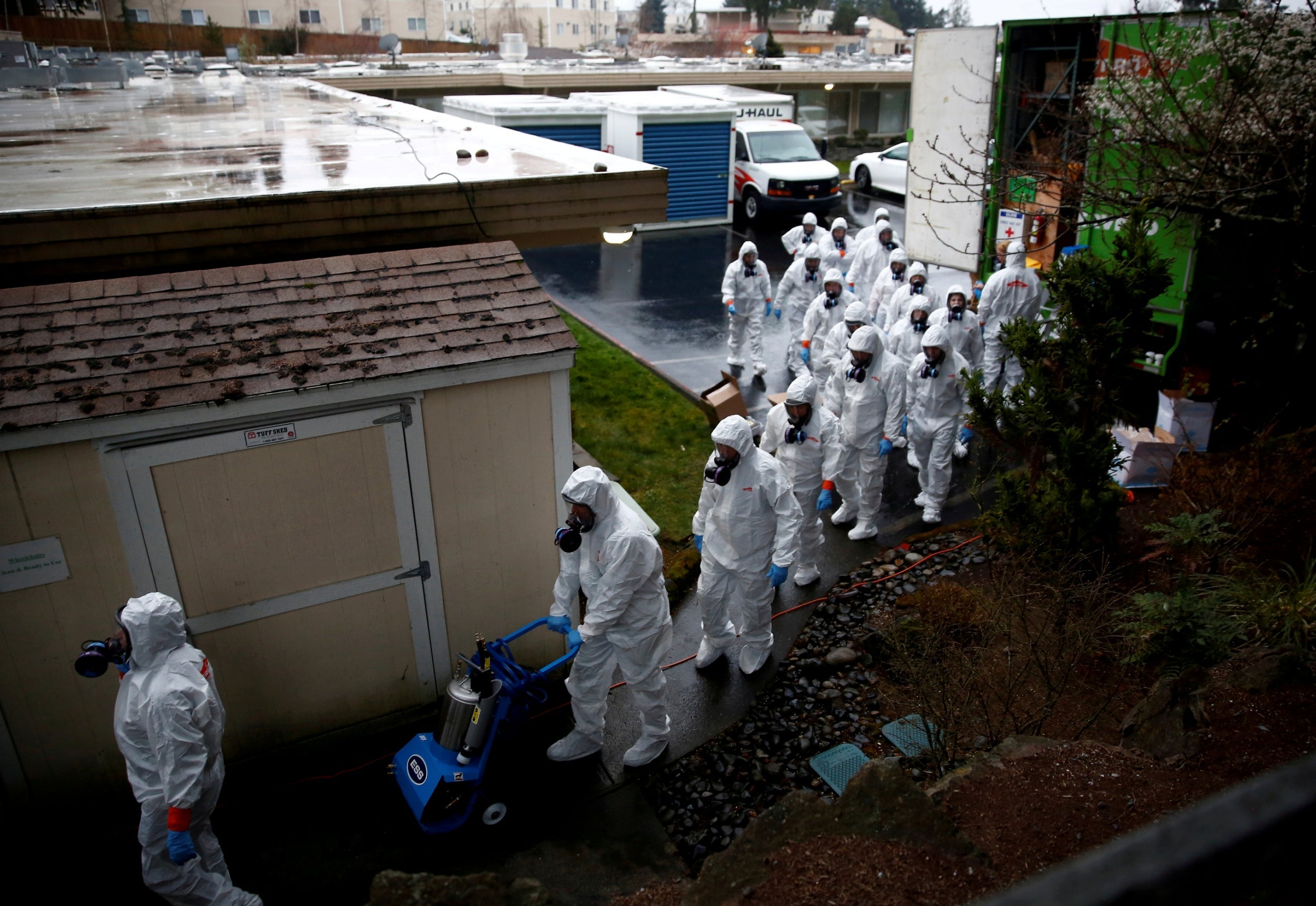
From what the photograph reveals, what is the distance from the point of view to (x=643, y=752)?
535cm

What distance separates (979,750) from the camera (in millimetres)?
4766

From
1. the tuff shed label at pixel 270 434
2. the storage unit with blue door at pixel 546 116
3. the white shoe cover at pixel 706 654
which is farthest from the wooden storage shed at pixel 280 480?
the storage unit with blue door at pixel 546 116

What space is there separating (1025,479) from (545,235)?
3977 mm

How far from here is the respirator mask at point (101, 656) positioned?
13.3ft

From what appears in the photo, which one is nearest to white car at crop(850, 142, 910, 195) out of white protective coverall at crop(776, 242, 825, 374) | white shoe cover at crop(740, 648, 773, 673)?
white protective coverall at crop(776, 242, 825, 374)

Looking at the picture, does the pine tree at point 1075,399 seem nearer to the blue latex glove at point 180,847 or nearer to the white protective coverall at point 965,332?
the white protective coverall at point 965,332

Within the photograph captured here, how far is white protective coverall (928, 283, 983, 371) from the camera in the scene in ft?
28.8

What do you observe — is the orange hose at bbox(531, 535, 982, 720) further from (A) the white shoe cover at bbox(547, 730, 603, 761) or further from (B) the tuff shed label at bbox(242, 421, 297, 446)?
(B) the tuff shed label at bbox(242, 421, 297, 446)

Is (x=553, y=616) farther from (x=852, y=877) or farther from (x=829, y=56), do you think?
(x=829, y=56)

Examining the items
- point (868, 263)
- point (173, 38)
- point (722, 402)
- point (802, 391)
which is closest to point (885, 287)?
point (868, 263)

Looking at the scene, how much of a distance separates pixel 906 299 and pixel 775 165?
1055cm

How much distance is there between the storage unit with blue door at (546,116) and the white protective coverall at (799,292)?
7.73m

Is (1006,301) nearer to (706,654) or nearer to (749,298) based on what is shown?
(749,298)

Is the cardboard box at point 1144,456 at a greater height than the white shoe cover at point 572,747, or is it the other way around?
the cardboard box at point 1144,456
